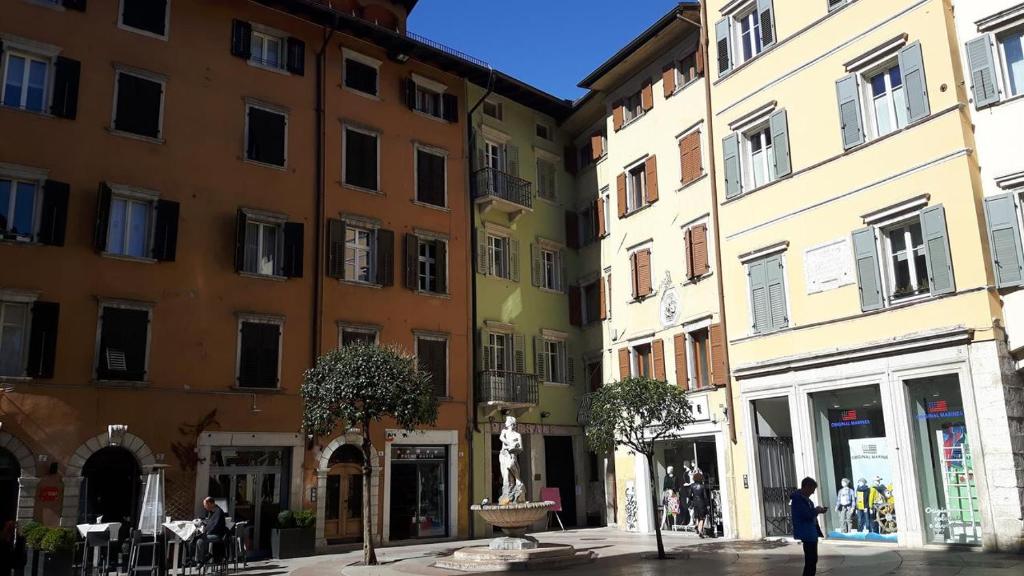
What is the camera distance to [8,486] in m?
19.2

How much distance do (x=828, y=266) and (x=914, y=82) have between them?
4511 mm

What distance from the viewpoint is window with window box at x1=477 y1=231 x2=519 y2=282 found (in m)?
29.1

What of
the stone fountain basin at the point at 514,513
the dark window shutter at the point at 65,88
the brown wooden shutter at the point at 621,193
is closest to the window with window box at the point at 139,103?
the dark window shutter at the point at 65,88

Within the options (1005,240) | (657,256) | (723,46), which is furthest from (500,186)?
(1005,240)

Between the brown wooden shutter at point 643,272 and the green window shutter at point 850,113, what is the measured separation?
28.2 feet

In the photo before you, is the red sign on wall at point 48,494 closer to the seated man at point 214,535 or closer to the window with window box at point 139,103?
the seated man at point 214,535

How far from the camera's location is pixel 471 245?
94.5ft

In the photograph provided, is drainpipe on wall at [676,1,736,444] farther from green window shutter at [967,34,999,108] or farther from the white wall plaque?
green window shutter at [967,34,999,108]

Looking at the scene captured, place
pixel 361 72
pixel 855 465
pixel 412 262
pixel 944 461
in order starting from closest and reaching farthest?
pixel 944 461, pixel 855 465, pixel 412 262, pixel 361 72

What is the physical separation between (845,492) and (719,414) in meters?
4.27

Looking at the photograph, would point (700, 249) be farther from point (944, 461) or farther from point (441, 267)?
point (944, 461)

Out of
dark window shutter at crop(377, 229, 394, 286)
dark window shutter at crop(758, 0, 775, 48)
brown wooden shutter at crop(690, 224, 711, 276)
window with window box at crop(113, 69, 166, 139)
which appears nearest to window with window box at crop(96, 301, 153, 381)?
window with window box at crop(113, 69, 166, 139)

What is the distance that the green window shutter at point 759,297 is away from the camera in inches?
843

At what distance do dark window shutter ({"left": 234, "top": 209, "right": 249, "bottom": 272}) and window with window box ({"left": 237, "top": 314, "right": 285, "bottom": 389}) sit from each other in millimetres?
1454
